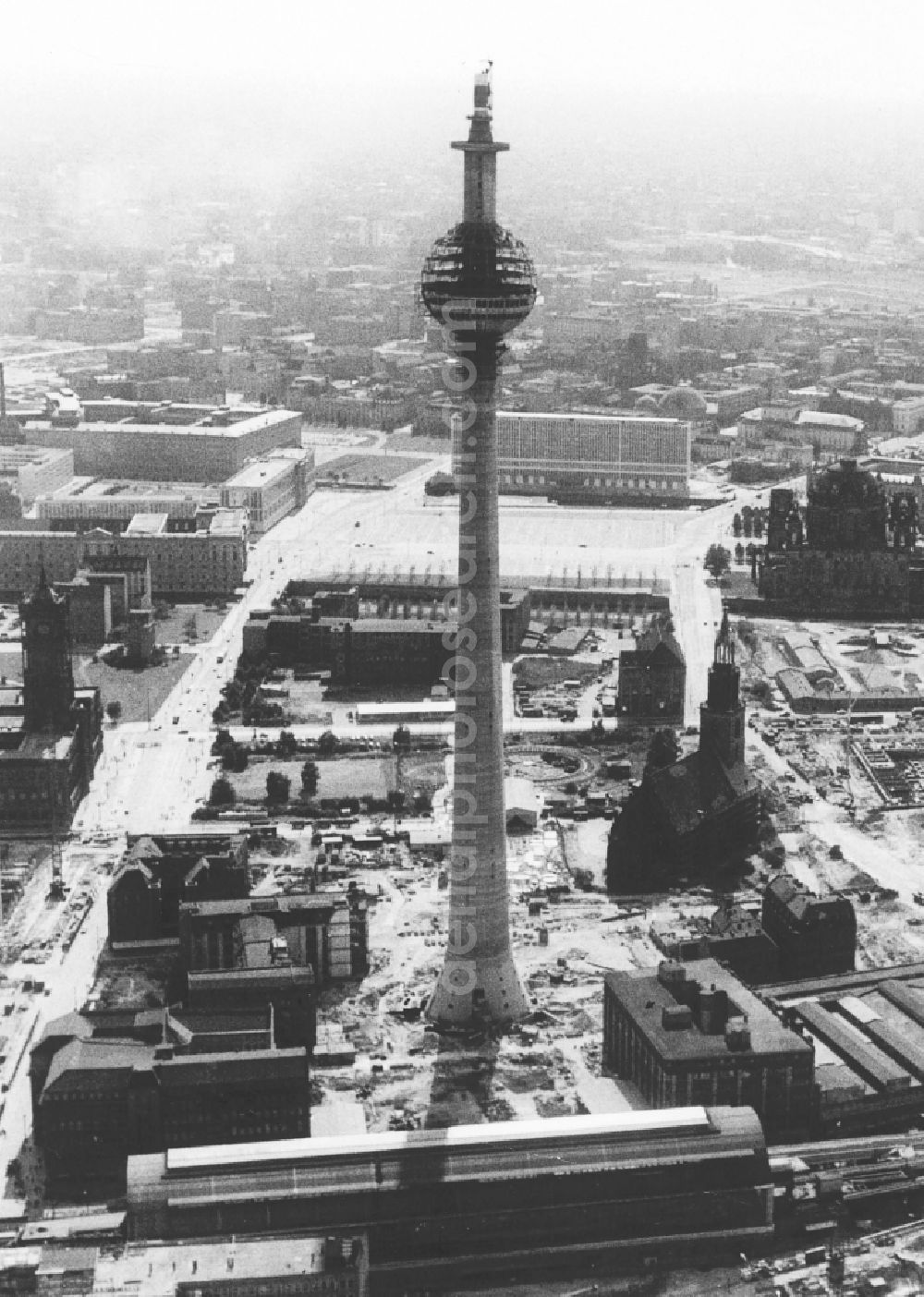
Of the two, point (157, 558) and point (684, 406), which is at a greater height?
point (684, 406)

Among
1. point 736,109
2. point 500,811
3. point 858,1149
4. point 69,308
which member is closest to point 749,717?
point 500,811

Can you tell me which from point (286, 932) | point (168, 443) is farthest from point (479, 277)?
point (168, 443)

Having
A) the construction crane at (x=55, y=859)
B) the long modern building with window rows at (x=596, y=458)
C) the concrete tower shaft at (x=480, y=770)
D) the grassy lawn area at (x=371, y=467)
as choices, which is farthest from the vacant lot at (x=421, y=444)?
the concrete tower shaft at (x=480, y=770)

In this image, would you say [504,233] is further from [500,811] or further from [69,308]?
[69,308]

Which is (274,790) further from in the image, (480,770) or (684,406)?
(684,406)

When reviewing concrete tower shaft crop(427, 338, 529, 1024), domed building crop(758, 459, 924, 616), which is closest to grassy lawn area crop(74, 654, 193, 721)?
concrete tower shaft crop(427, 338, 529, 1024)

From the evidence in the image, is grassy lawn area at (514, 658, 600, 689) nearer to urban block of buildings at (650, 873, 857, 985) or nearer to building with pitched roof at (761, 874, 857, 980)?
urban block of buildings at (650, 873, 857, 985)
